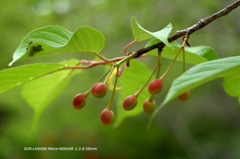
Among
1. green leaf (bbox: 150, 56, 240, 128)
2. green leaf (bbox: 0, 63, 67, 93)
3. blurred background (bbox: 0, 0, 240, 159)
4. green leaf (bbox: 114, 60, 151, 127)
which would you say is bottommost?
green leaf (bbox: 150, 56, 240, 128)

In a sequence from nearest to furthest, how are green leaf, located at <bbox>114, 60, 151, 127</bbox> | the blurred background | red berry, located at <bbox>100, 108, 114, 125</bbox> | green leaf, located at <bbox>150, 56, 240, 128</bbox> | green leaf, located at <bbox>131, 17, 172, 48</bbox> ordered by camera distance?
1. green leaf, located at <bbox>150, 56, 240, 128</bbox>
2. green leaf, located at <bbox>131, 17, 172, 48</bbox>
3. red berry, located at <bbox>100, 108, 114, 125</bbox>
4. green leaf, located at <bbox>114, 60, 151, 127</bbox>
5. the blurred background

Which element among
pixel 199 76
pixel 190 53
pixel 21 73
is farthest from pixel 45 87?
pixel 199 76

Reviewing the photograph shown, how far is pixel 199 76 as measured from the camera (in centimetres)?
51

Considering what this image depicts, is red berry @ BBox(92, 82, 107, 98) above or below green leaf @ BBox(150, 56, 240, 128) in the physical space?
above

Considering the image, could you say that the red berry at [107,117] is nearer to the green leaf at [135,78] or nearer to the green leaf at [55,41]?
the green leaf at [55,41]

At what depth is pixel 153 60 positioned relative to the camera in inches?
178

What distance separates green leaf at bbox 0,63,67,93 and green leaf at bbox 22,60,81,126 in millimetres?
231

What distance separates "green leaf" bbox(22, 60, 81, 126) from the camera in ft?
3.97

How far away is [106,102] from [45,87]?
3.65 meters

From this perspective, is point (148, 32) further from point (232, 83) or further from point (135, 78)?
point (135, 78)

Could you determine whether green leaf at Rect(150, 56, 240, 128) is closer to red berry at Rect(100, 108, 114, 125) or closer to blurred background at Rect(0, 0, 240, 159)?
red berry at Rect(100, 108, 114, 125)

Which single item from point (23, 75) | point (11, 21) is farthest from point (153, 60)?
point (23, 75)

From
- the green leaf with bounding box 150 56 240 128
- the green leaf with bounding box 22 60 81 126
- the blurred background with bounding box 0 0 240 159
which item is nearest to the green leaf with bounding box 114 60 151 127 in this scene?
the green leaf with bounding box 22 60 81 126

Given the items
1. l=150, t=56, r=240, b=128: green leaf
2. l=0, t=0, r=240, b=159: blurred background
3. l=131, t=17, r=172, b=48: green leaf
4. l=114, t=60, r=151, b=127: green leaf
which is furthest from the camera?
l=0, t=0, r=240, b=159: blurred background
